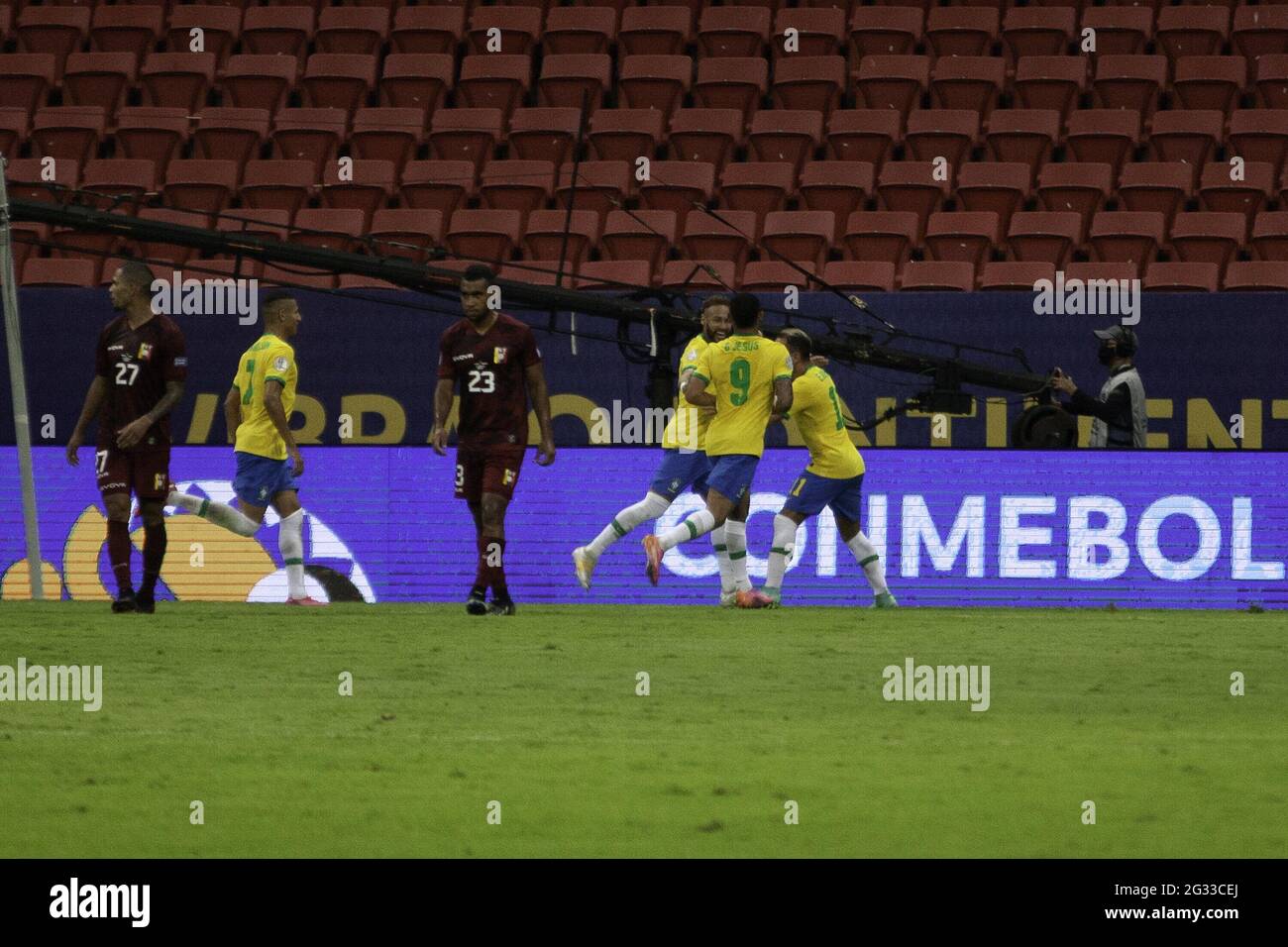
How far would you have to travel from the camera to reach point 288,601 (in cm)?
1492

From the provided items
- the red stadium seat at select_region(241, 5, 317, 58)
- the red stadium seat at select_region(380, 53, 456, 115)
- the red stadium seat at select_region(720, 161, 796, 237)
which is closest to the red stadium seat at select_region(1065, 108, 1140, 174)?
the red stadium seat at select_region(720, 161, 796, 237)

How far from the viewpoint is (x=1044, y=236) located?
65.0 ft

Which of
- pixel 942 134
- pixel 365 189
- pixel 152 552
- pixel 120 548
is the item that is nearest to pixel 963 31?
pixel 942 134

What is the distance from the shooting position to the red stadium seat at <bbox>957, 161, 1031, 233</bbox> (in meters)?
20.6

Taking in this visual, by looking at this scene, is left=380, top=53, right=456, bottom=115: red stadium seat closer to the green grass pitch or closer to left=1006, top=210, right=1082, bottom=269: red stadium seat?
left=1006, top=210, right=1082, bottom=269: red stadium seat

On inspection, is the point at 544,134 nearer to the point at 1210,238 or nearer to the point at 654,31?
the point at 654,31

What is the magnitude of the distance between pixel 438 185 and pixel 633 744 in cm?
1418

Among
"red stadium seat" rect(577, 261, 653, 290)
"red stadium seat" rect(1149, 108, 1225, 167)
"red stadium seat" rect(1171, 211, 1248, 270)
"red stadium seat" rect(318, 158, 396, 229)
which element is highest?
"red stadium seat" rect(1149, 108, 1225, 167)

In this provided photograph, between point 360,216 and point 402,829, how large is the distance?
1521 centimetres

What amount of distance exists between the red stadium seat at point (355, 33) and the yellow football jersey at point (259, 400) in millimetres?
9999

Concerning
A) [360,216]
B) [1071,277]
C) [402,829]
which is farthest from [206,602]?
[402,829]

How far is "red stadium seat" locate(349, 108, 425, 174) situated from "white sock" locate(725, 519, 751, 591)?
8.75 meters
